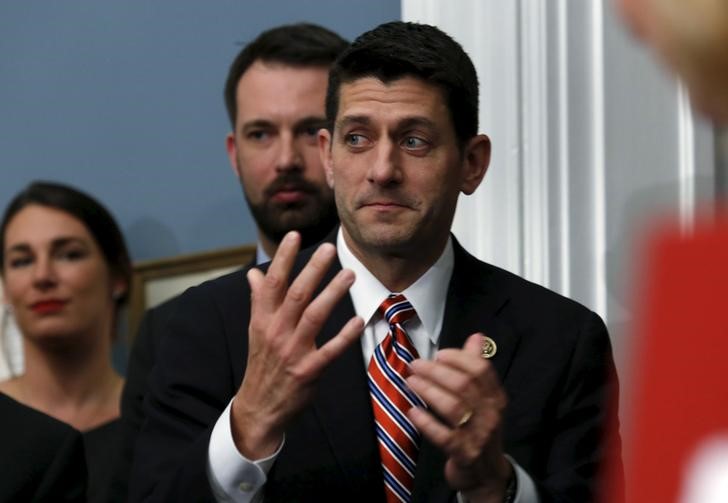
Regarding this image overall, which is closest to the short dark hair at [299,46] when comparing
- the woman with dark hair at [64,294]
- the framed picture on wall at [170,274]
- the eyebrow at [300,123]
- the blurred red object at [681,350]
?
the eyebrow at [300,123]

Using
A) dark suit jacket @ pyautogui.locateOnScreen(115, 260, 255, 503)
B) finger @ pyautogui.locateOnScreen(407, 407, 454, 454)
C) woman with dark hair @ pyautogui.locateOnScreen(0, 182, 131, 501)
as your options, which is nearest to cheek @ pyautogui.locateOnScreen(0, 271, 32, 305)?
woman with dark hair @ pyautogui.locateOnScreen(0, 182, 131, 501)

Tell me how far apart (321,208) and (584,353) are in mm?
861

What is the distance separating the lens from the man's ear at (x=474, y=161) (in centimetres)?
233

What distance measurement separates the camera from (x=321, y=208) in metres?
2.89

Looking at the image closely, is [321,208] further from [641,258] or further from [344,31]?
[641,258]

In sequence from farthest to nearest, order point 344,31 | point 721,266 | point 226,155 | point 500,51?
point 226,155, point 344,31, point 500,51, point 721,266

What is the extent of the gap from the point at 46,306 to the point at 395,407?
1.54 metres

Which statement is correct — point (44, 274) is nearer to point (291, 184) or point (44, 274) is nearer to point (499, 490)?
point (291, 184)

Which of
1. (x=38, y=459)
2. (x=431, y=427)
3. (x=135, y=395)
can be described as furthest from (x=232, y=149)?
(x=431, y=427)

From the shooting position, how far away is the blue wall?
3465 mm

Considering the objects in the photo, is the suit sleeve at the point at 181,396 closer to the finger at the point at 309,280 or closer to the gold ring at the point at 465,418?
the finger at the point at 309,280

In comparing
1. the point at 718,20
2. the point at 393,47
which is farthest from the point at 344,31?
the point at 718,20

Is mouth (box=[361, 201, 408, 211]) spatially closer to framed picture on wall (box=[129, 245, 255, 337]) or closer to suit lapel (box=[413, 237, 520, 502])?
suit lapel (box=[413, 237, 520, 502])

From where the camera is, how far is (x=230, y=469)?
193 centimetres
